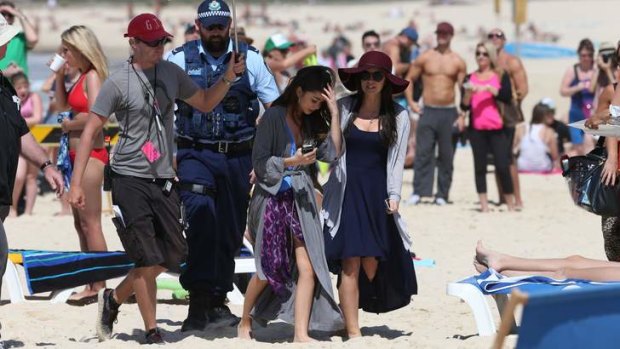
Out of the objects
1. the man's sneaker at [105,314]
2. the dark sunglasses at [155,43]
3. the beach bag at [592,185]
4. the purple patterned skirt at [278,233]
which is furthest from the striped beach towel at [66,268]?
the beach bag at [592,185]

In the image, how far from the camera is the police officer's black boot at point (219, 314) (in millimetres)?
7699

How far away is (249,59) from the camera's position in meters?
7.59

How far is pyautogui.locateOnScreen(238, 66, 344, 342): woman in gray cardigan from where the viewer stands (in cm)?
709

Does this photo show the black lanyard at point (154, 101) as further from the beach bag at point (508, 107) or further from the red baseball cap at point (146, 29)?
the beach bag at point (508, 107)

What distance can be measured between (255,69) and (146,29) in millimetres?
923

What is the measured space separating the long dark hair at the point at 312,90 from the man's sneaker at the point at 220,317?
1203 millimetres

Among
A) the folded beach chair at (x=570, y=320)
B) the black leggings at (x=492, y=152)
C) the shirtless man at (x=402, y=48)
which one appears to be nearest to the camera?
the folded beach chair at (x=570, y=320)

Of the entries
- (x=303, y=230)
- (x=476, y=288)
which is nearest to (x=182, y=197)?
(x=303, y=230)

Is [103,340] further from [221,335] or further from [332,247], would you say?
[332,247]

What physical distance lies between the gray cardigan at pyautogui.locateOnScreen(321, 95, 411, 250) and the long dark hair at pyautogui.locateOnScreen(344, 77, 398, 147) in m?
0.02

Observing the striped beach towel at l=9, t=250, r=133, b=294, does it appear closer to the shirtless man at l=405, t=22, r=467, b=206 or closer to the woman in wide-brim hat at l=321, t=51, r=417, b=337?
the woman in wide-brim hat at l=321, t=51, r=417, b=337

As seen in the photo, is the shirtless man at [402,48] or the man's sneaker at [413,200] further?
the shirtless man at [402,48]

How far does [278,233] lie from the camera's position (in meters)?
7.14

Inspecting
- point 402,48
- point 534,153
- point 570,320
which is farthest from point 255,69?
point 534,153
